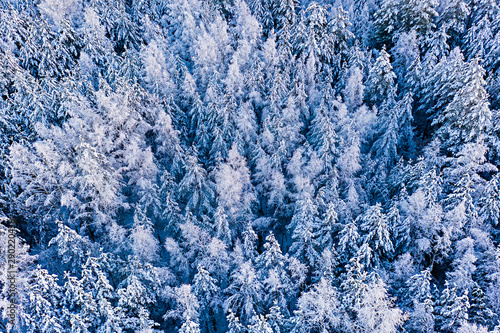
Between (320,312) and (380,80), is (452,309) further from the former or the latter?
(380,80)

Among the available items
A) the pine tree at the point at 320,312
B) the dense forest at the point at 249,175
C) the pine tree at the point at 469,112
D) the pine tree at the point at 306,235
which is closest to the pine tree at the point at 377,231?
the dense forest at the point at 249,175

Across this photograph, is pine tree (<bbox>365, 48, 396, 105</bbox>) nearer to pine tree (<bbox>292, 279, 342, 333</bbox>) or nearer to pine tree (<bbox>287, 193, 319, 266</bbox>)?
pine tree (<bbox>287, 193, 319, 266</bbox>)

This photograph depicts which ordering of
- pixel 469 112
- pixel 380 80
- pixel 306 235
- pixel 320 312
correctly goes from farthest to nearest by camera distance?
pixel 380 80, pixel 469 112, pixel 306 235, pixel 320 312

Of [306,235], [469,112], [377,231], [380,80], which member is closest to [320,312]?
[306,235]

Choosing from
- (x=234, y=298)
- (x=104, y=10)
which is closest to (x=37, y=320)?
(x=234, y=298)

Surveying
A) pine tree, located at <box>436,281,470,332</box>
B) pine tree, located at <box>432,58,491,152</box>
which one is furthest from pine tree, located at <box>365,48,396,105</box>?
pine tree, located at <box>436,281,470,332</box>

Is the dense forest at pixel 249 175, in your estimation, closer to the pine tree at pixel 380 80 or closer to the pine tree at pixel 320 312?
the pine tree at pixel 320 312

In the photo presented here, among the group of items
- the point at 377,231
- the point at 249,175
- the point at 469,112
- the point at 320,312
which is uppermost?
the point at 469,112

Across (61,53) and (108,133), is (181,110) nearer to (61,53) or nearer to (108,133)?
(108,133)
